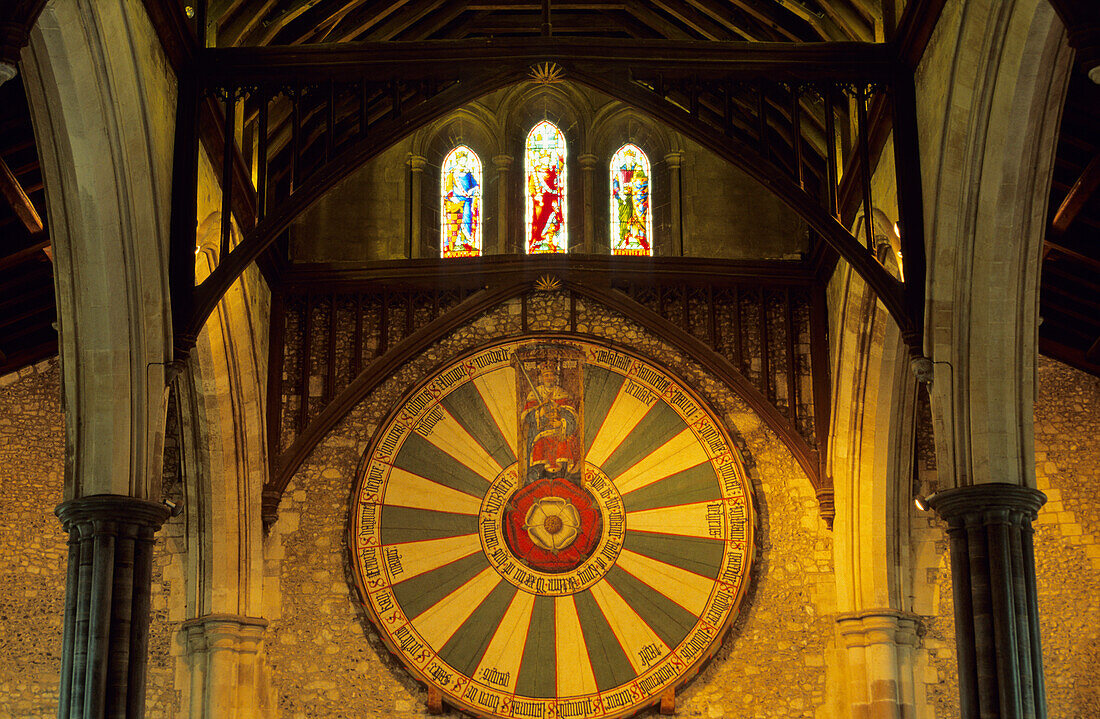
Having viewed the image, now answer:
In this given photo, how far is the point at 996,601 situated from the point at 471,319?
17.5ft

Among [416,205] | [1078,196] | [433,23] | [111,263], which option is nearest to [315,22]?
[433,23]

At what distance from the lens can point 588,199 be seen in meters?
12.8

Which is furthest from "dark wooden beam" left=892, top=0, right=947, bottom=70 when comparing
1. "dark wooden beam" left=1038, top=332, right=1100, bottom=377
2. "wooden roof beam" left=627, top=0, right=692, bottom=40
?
"dark wooden beam" left=1038, top=332, right=1100, bottom=377

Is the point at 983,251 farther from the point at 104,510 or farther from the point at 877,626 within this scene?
the point at 104,510

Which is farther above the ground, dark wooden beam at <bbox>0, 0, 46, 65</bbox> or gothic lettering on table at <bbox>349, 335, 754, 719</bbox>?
dark wooden beam at <bbox>0, 0, 46, 65</bbox>


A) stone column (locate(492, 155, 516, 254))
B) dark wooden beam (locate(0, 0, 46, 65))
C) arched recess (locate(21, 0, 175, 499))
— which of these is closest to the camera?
dark wooden beam (locate(0, 0, 46, 65))

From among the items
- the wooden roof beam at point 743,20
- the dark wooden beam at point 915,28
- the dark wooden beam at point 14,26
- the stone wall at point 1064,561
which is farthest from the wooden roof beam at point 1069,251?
the dark wooden beam at point 14,26

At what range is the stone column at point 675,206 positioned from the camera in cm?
1264

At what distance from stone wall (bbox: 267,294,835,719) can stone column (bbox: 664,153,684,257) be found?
892 mm

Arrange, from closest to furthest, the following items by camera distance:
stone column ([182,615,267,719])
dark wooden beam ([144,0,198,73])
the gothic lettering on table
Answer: dark wooden beam ([144,0,198,73]) < stone column ([182,615,267,719]) < the gothic lettering on table

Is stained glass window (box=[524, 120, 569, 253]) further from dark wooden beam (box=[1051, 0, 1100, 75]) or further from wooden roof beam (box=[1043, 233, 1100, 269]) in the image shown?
dark wooden beam (box=[1051, 0, 1100, 75])

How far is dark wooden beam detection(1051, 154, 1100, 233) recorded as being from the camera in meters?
9.40

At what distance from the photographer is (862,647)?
11.4 metres

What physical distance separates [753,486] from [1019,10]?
16.2 feet
